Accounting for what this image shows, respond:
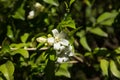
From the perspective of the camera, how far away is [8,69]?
6.40 feet

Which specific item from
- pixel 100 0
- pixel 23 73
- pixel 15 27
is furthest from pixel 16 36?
pixel 100 0

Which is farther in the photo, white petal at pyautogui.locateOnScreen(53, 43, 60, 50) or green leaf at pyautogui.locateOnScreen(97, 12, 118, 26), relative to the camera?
green leaf at pyautogui.locateOnScreen(97, 12, 118, 26)

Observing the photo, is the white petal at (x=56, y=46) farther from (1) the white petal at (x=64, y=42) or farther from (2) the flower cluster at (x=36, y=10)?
(2) the flower cluster at (x=36, y=10)

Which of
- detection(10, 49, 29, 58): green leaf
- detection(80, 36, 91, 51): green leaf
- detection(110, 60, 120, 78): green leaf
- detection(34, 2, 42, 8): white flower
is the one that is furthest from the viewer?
detection(80, 36, 91, 51): green leaf

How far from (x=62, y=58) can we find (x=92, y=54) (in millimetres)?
480

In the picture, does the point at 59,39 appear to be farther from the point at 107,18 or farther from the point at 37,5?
the point at 107,18

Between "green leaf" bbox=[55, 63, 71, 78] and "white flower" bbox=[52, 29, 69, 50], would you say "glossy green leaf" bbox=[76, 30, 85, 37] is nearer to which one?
"green leaf" bbox=[55, 63, 71, 78]

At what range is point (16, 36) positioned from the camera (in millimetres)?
2346

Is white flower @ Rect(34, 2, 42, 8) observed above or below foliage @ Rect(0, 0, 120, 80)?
above

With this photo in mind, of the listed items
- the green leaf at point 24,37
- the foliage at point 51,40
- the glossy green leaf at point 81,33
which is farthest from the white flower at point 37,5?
the glossy green leaf at point 81,33

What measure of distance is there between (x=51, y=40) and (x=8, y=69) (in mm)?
275

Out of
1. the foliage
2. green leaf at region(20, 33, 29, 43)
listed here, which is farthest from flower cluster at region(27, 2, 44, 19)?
green leaf at region(20, 33, 29, 43)

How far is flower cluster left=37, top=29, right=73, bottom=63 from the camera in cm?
186

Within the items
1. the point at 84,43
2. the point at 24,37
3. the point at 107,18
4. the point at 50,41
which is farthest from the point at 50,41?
the point at 107,18
